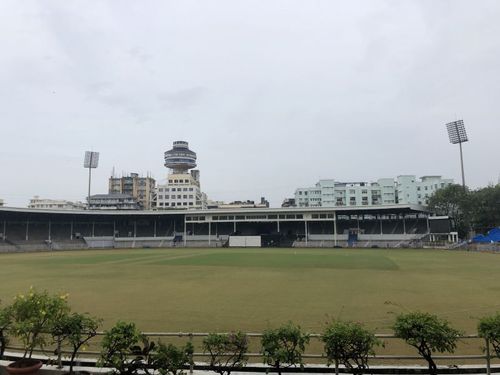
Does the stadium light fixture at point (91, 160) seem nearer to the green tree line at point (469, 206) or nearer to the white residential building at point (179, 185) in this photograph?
the white residential building at point (179, 185)

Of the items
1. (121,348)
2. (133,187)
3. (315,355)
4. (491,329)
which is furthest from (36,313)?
(133,187)

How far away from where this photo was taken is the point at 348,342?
18.4ft

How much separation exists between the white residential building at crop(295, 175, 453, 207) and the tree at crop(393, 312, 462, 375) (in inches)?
4101

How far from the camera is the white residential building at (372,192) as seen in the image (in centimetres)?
11006

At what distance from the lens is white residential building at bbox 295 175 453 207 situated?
11006 centimetres

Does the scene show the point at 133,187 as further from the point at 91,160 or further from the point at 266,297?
the point at 266,297

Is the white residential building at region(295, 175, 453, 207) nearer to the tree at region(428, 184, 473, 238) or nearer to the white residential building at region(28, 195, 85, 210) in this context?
the tree at region(428, 184, 473, 238)

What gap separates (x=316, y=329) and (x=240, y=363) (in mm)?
5016

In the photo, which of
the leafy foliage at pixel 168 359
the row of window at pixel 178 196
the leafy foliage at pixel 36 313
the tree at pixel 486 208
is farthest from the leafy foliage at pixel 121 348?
the row of window at pixel 178 196

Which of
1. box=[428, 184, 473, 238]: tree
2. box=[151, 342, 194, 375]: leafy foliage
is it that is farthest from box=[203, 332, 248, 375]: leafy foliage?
box=[428, 184, 473, 238]: tree

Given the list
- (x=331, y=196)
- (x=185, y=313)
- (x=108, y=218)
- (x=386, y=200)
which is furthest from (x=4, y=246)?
(x=386, y=200)

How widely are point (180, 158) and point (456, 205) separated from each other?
78.5m

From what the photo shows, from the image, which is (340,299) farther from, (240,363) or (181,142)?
(181,142)

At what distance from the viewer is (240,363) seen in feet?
19.0
